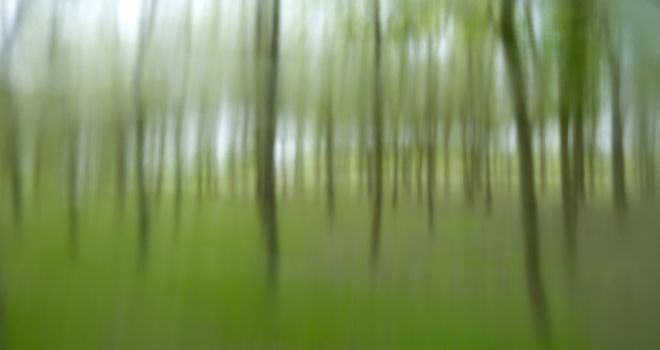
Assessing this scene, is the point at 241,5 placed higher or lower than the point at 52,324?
higher

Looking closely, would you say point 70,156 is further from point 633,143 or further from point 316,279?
point 633,143

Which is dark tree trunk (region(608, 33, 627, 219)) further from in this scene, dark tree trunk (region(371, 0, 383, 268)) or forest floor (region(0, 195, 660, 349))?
dark tree trunk (region(371, 0, 383, 268))

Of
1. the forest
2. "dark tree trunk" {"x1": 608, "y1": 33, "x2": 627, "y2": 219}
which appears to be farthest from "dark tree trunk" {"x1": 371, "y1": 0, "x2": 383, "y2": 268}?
"dark tree trunk" {"x1": 608, "y1": 33, "x2": 627, "y2": 219}

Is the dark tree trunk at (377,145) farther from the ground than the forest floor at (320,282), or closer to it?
farther from the ground

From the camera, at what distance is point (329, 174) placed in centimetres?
49

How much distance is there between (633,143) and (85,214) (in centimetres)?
37

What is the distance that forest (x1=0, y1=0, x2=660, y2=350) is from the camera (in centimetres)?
48

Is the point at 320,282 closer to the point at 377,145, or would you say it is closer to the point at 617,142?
the point at 377,145

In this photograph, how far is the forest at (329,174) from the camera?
48 cm

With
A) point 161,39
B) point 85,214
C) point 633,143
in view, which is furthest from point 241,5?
point 633,143

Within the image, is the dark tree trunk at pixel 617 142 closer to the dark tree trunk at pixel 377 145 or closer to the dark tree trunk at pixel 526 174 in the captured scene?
the dark tree trunk at pixel 526 174

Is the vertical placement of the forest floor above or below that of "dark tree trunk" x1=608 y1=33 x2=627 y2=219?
below

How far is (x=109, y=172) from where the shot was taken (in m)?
0.49

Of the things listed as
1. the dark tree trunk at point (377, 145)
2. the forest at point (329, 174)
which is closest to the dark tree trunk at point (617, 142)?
the forest at point (329, 174)
